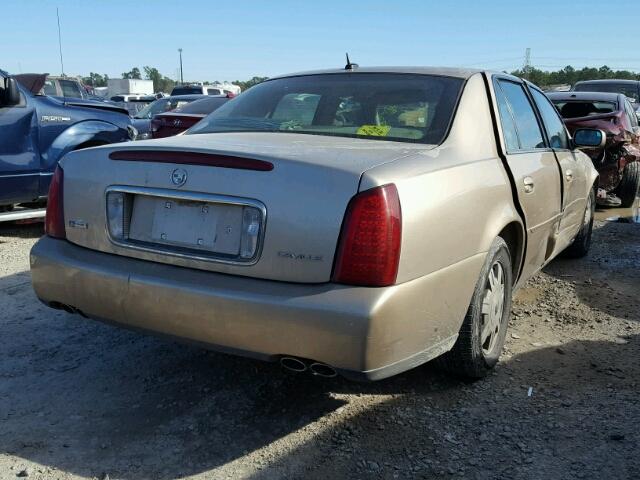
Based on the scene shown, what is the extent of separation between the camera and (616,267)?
220 inches

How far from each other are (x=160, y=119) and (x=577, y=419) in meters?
6.35

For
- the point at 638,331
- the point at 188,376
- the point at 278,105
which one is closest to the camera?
the point at 188,376

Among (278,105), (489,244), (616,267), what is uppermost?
(278,105)

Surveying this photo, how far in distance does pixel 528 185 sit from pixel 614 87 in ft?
41.5

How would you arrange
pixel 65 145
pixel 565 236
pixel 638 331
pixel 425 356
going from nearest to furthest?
pixel 425 356, pixel 638 331, pixel 565 236, pixel 65 145

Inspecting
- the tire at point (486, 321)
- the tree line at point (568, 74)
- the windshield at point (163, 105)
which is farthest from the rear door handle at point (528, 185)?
the tree line at point (568, 74)

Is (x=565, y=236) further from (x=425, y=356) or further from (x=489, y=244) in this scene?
(x=425, y=356)

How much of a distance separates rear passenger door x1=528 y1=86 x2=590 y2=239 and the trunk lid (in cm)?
199

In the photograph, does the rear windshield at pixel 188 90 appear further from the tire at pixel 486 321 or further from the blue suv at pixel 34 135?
the tire at pixel 486 321

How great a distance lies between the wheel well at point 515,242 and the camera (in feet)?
10.9

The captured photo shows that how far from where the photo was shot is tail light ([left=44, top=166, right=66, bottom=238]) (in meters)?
2.91

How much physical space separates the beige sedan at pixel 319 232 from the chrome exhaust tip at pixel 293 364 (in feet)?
0.05

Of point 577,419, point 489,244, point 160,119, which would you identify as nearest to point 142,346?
point 489,244

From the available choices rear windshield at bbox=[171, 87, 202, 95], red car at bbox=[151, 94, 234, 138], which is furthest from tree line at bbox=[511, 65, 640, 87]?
red car at bbox=[151, 94, 234, 138]
